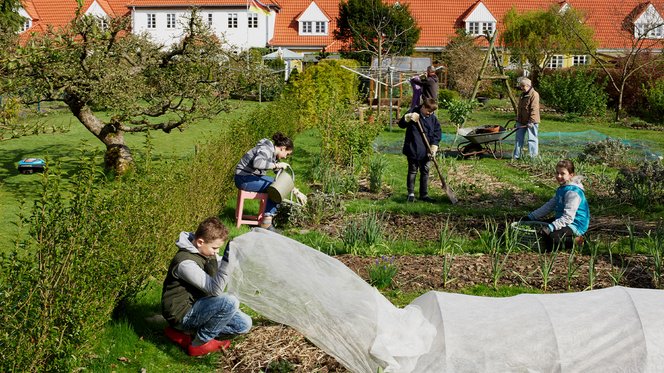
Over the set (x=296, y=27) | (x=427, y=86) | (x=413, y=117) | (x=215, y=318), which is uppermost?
(x=296, y=27)

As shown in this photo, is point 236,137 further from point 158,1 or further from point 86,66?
point 158,1

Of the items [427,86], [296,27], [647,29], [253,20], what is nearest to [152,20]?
[253,20]

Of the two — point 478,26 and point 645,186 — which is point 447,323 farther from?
point 478,26

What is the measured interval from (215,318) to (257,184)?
428 centimetres

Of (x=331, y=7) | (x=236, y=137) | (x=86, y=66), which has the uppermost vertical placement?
(x=331, y=7)

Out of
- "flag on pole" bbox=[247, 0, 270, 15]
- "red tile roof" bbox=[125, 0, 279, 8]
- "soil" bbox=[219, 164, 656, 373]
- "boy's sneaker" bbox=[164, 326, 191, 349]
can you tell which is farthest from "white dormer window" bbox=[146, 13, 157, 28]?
"boy's sneaker" bbox=[164, 326, 191, 349]

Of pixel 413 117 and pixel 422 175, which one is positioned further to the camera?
pixel 422 175

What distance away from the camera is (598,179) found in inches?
502

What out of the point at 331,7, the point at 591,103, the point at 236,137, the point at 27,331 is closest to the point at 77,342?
the point at 27,331

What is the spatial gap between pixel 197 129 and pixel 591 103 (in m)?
12.9

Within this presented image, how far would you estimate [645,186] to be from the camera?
1092cm

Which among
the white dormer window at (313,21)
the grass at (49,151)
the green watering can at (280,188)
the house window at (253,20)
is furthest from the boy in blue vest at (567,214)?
the house window at (253,20)

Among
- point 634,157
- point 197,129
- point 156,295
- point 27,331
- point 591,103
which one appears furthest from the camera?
point 591,103

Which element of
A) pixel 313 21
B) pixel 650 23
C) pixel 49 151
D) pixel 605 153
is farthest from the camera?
pixel 313 21
